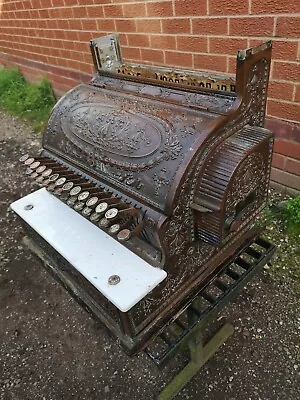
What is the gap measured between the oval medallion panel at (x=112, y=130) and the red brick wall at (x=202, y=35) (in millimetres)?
1175

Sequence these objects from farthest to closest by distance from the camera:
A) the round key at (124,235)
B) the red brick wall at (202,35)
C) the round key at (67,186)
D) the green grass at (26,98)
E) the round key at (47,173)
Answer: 1. the green grass at (26,98)
2. the red brick wall at (202,35)
3. the round key at (47,173)
4. the round key at (67,186)
5. the round key at (124,235)

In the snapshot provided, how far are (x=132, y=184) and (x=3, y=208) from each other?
2220 millimetres

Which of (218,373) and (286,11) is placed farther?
(286,11)

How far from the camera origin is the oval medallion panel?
4.35 feet

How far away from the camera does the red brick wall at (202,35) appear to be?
6.79ft

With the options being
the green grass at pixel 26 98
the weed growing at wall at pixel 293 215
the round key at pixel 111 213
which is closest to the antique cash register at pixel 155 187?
the round key at pixel 111 213

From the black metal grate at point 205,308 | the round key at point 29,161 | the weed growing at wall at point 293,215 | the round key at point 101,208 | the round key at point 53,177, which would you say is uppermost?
the round key at point 101,208

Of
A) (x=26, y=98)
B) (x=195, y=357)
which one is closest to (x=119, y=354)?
(x=195, y=357)

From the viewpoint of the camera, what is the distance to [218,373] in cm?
178

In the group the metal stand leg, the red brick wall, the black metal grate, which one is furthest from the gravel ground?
the red brick wall

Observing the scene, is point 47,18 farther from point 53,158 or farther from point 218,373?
point 218,373

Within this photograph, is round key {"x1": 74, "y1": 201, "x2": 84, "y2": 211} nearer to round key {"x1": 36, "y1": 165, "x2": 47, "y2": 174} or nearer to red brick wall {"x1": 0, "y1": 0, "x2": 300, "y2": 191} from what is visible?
round key {"x1": 36, "y1": 165, "x2": 47, "y2": 174}

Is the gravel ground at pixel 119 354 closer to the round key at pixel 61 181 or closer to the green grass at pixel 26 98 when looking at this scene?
the round key at pixel 61 181

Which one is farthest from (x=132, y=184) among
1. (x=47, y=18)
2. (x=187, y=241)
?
(x=47, y=18)
